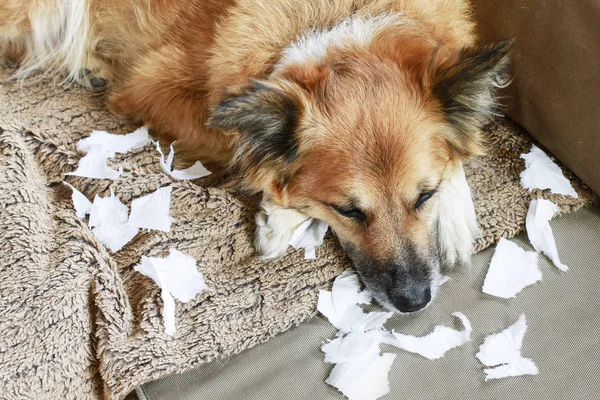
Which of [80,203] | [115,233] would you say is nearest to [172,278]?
[115,233]

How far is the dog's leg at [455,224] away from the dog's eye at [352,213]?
0.28 m

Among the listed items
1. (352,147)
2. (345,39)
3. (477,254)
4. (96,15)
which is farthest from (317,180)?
(96,15)

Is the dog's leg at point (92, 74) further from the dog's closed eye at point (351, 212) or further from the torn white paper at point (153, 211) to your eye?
the dog's closed eye at point (351, 212)

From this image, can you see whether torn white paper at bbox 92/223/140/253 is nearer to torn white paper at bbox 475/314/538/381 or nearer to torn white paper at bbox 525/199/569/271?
torn white paper at bbox 475/314/538/381

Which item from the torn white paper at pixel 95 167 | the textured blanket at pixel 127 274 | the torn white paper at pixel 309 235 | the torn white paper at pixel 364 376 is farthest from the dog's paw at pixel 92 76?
the torn white paper at pixel 364 376

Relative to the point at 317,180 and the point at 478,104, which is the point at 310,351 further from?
the point at 478,104

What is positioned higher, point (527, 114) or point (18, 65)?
point (527, 114)

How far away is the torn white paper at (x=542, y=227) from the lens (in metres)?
1.79

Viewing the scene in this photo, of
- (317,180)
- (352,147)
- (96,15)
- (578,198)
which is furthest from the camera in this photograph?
(96,15)

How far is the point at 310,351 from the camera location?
162cm

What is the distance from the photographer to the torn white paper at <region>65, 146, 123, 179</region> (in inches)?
75.4

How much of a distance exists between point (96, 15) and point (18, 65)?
0.41 metres

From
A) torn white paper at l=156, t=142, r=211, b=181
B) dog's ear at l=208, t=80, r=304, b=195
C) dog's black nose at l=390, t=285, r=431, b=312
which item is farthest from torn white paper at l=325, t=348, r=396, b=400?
torn white paper at l=156, t=142, r=211, b=181

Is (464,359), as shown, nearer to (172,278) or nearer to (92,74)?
(172,278)
